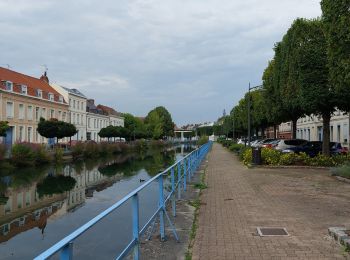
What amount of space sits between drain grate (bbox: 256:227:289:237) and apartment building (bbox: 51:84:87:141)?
200 ft

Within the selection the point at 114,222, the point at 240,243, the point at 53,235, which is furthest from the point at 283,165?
the point at 114,222

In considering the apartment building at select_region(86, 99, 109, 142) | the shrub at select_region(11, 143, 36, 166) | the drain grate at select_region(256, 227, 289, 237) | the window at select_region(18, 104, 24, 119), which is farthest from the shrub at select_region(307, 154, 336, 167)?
the apartment building at select_region(86, 99, 109, 142)

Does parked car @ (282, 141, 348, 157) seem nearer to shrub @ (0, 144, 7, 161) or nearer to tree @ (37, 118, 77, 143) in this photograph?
shrub @ (0, 144, 7, 161)

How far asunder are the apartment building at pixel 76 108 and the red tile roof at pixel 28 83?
6.26 feet

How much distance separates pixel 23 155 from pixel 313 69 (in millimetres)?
21981

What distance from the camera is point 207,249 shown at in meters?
6.76

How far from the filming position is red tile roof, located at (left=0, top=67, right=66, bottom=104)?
52.0m

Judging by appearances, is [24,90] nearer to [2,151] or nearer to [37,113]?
[37,113]

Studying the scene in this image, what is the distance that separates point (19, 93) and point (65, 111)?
646 inches

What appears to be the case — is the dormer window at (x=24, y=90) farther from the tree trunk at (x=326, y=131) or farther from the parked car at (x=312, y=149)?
the tree trunk at (x=326, y=131)

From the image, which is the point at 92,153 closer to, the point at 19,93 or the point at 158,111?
the point at 19,93

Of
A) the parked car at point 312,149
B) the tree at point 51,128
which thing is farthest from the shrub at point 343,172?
the tree at point 51,128

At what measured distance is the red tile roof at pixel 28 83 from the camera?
52031mm

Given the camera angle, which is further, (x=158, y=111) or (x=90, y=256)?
(x=158, y=111)
